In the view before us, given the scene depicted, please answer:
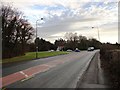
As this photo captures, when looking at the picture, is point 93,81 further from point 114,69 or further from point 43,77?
point 43,77

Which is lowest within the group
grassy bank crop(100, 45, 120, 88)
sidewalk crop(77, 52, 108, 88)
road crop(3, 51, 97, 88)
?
road crop(3, 51, 97, 88)

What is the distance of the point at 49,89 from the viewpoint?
46.5 feet

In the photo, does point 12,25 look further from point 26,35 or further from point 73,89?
point 73,89

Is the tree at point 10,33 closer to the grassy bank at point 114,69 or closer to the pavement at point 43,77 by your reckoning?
the pavement at point 43,77

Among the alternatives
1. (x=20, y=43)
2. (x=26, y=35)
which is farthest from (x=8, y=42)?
(x=26, y=35)

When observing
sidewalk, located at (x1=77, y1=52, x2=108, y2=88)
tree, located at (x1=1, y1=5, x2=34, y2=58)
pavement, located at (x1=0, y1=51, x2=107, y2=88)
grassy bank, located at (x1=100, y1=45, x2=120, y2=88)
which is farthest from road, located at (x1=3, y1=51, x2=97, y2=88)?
tree, located at (x1=1, y1=5, x2=34, y2=58)

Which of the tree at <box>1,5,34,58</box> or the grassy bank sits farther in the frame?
the tree at <box>1,5,34,58</box>

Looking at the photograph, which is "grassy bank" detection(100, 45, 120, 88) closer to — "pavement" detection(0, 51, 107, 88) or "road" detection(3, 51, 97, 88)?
"pavement" detection(0, 51, 107, 88)

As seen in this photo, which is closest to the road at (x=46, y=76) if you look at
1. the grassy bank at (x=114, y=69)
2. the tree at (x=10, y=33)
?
the grassy bank at (x=114, y=69)

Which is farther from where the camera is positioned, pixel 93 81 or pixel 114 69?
pixel 93 81

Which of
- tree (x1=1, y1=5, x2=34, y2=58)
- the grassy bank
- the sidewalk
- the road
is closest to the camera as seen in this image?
the grassy bank

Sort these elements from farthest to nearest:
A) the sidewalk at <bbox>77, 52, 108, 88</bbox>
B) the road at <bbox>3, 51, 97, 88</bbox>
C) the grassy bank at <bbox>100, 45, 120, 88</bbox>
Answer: the road at <bbox>3, 51, 97, 88</bbox>
the sidewalk at <bbox>77, 52, 108, 88</bbox>
the grassy bank at <bbox>100, 45, 120, 88</bbox>

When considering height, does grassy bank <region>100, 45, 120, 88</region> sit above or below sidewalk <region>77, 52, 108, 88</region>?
above

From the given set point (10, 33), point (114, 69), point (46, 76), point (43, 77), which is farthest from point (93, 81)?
point (10, 33)
